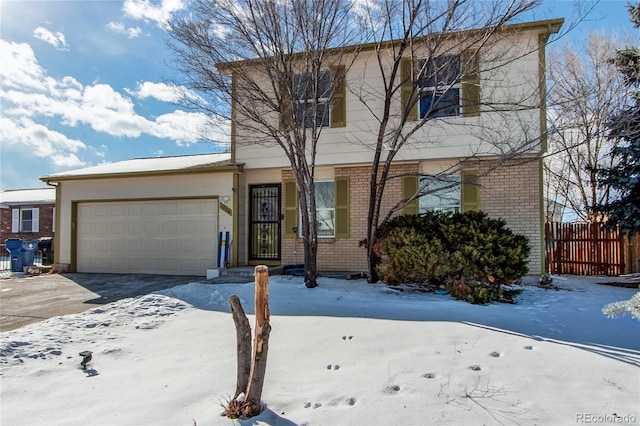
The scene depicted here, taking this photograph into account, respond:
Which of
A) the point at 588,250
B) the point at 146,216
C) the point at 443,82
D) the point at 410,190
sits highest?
the point at 443,82

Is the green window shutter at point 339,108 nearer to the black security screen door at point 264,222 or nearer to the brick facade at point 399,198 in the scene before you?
the brick facade at point 399,198

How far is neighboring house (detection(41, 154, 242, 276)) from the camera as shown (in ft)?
37.2

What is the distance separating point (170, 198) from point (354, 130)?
5.79 m

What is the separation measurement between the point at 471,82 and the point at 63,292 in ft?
32.3

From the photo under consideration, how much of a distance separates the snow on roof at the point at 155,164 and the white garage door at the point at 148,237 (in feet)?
3.24

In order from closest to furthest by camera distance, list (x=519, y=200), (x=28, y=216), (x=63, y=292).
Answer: (x=63, y=292) → (x=519, y=200) → (x=28, y=216)

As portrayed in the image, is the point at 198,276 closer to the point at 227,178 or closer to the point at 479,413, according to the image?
the point at 227,178

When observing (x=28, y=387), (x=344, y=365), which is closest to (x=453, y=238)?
(x=344, y=365)

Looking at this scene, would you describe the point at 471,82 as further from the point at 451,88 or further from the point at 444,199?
the point at 444,199

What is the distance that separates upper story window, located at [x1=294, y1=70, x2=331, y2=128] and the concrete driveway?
198 inches

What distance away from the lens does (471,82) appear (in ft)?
26.9

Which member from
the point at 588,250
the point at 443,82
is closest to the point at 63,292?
the point at 443,82

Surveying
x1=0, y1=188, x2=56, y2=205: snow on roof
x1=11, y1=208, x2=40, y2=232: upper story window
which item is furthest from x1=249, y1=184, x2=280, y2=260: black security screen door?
x1=11, y1=208, x2=40, y2=232: upper story window

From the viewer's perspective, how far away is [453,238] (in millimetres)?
7031
